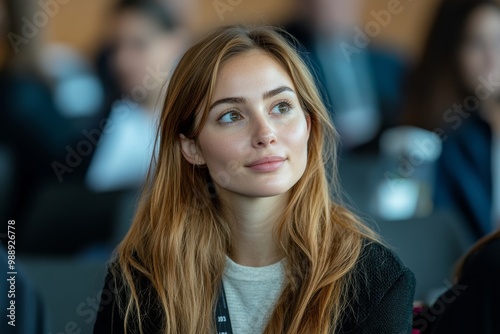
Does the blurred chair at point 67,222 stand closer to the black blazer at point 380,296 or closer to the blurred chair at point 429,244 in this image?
the blurred chair at point 429,244

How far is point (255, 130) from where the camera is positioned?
1966 millimetres

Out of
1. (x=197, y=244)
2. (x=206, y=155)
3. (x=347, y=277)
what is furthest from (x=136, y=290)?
(x=347, y=277)

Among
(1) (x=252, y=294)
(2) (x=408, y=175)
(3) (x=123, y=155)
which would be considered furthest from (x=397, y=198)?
(1) (x=252, y=294)

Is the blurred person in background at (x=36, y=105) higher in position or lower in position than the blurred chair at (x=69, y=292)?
higher

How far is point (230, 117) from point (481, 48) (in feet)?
8.48

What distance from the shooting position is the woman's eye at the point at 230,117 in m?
2.00

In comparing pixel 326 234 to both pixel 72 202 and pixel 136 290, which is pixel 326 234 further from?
pixel 72 202

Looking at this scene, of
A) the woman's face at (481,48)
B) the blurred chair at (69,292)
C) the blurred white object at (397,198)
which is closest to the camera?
the blurred chair at (69,292)

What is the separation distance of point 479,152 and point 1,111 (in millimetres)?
2209

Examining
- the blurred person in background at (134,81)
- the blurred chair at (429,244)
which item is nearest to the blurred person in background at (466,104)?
the blurred chair at (429,244)

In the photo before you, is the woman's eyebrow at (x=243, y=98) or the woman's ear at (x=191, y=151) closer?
the woman's eyebrow at (x=243, y=98)

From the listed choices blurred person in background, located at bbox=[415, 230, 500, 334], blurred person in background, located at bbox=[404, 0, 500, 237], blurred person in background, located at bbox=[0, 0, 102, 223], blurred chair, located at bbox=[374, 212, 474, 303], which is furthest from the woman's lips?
blurred person in background, located at bbox=[0, 0, 102, 223]

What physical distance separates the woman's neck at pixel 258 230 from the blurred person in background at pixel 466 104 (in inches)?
78.3

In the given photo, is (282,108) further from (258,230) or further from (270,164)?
(258,230)
